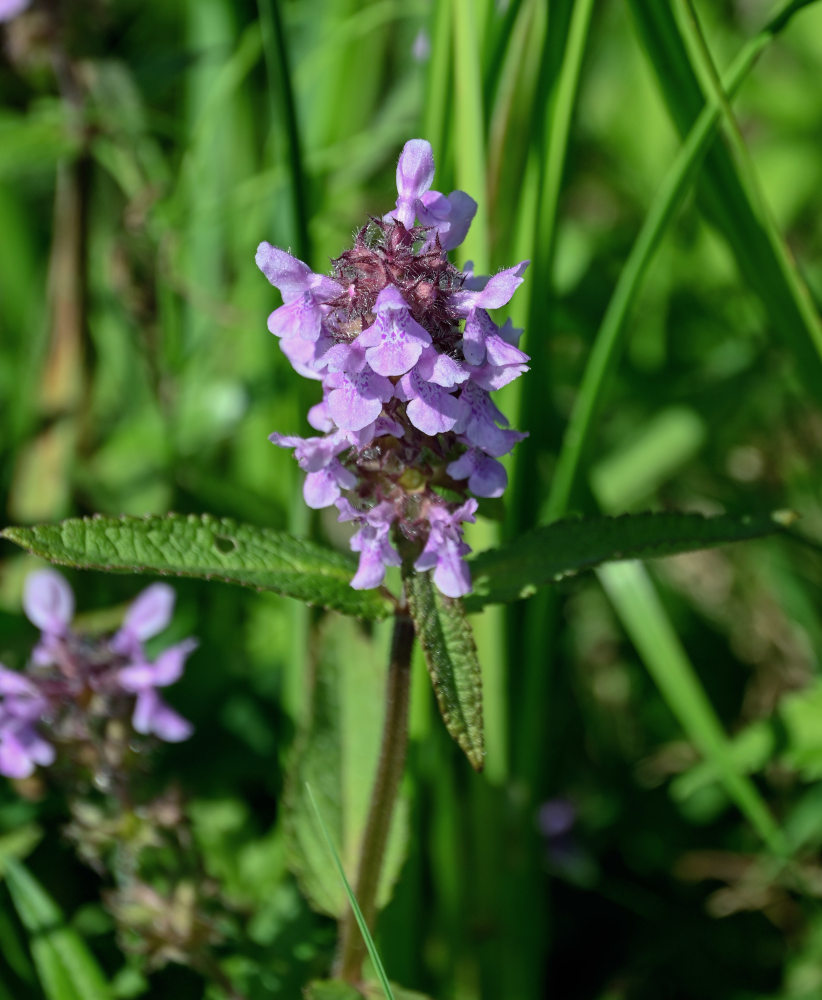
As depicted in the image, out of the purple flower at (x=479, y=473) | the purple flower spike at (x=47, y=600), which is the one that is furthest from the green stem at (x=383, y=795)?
the purple flower spike at (x=47, y=600)

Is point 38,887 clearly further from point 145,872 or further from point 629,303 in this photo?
point 629,303

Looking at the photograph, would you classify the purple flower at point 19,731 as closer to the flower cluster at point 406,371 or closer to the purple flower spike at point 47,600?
the purple flower spike at point 47,600

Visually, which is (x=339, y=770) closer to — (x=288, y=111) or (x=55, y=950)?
(x=55, y=950)

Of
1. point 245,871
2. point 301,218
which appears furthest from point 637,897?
point 301,218

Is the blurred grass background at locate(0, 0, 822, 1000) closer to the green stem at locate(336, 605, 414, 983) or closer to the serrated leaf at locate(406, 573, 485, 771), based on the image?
the green stem at locate(336, 605, 414, 983)

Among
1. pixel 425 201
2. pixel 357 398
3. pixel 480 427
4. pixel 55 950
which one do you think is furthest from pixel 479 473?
pixel 55 950

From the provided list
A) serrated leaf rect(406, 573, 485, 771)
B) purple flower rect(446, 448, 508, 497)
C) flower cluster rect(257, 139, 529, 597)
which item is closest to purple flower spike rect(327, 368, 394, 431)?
flower cluster rect(257, 139, 529, 597)
